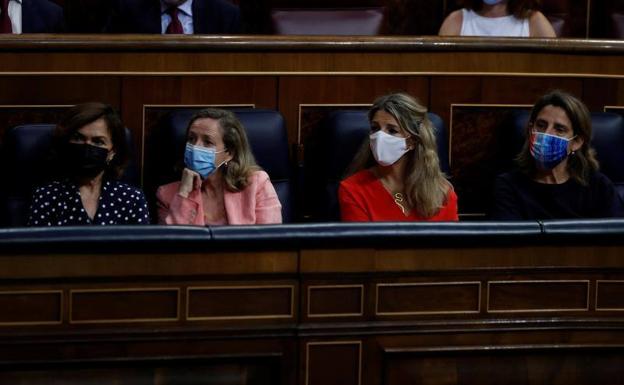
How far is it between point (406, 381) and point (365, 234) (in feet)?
0.71

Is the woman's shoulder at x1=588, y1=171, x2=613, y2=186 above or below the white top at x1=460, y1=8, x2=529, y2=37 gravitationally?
below

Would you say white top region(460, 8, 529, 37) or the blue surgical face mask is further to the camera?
white top region(460, 8, 529, 37)

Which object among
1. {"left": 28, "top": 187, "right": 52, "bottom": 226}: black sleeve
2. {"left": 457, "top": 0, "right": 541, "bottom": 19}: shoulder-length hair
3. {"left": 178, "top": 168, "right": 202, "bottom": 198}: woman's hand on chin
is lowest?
{"left": 28, "top": 187, "right": 52, "bottom": 226}: black sleeve

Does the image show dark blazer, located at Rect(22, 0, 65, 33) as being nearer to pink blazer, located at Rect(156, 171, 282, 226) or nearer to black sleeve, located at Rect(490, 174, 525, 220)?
pink blazer, located at Rect(156, 171, 282, 226)

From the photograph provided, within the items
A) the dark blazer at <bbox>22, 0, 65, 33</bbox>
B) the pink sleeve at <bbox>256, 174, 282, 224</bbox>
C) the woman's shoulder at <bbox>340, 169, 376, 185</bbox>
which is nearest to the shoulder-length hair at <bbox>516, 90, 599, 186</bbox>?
the woman's shoulder at <bbox>340, 169, 376, 185</bbox>

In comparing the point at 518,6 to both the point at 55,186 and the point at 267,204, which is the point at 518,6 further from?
the point at 55,186

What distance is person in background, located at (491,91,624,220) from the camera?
260 cm

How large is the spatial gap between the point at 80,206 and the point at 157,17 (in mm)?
696

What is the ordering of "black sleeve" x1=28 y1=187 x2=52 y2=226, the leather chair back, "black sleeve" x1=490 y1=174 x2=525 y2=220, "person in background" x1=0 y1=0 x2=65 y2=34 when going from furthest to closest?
the leather chair back
"person in background" x1=0 y1=0 x2=65 y2=34
"black sleeve" x1=490 y1=174 x2=525 y2=220
"black sleeve" x1=28 y1=187 x2=52 y2=226

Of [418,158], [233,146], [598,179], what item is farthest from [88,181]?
[598,179]

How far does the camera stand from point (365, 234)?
5.86 ft

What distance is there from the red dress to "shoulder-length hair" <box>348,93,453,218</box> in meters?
0.02

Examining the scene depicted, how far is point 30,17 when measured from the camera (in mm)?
2943

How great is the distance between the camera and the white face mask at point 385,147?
2.48 metres
